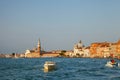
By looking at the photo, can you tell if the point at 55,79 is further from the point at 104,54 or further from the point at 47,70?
the point at 104,54

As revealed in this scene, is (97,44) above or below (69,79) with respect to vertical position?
above

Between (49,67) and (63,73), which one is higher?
(49,67)

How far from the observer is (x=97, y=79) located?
34.9m

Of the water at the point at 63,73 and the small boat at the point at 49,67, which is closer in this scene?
the water at the point at 63,73

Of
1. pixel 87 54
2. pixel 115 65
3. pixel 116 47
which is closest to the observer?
pixel 115 65

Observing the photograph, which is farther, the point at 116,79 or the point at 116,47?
the point at 116,47

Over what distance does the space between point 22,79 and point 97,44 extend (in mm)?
149485

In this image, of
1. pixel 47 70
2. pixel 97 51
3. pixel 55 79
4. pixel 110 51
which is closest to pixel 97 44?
pixel 97 51

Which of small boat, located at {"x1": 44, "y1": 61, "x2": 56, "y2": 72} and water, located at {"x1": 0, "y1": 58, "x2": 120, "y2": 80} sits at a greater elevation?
small boat, located at {"x1": 44, "y1": 61, "x2": 56, "y2": 72}

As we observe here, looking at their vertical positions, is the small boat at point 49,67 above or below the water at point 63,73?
above

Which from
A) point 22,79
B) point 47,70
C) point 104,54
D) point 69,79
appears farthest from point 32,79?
point 104,54

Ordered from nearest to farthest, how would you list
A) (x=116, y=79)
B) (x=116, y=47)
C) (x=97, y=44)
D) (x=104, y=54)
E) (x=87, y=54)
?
(x=116, y=79) → (x=116, y=47) → (x=104, y=54) → (x=97, y=44) → (x=87, y=54)

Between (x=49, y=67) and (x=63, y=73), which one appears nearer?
(x=63, y=73)

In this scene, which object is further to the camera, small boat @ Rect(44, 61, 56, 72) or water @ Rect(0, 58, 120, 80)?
small boat @ Rect(44, 61, 56, 72)
